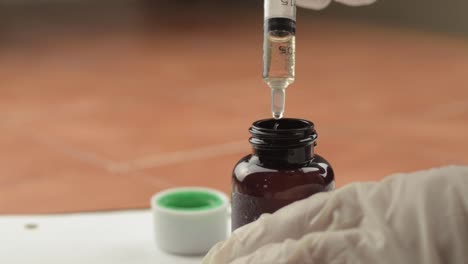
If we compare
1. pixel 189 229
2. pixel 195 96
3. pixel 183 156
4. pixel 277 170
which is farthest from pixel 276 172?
pixel 195 96

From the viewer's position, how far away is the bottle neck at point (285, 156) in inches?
36.0

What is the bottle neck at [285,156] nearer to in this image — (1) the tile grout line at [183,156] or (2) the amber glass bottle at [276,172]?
(2) the amber glass bottle at [276,172]

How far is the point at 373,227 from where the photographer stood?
29.3 inches

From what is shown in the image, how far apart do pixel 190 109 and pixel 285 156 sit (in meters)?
1.58

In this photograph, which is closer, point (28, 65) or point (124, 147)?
point (124, 147)

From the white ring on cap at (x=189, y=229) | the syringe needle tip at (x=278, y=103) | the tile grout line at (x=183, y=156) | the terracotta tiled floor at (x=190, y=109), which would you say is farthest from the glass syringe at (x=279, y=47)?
the tile grout line at (x=183, y=156)

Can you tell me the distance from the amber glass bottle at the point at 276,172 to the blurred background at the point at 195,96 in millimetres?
511

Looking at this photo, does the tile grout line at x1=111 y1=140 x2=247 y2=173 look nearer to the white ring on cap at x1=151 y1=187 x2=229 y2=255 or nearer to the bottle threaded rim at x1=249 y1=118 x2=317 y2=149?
the white ring on cap at x1=151 y1=187 x2=229 y2=255

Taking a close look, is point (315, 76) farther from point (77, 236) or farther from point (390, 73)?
point (77, 236)

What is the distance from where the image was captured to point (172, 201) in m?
1.22

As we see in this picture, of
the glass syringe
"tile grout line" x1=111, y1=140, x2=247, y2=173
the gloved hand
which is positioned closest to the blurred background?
"tile grout line" x1=111, y1=140, x2=247, y2=173

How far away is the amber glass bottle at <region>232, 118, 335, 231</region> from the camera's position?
91cm

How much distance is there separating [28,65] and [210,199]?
2.12 m

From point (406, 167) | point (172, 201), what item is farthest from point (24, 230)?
point (406, 167)
